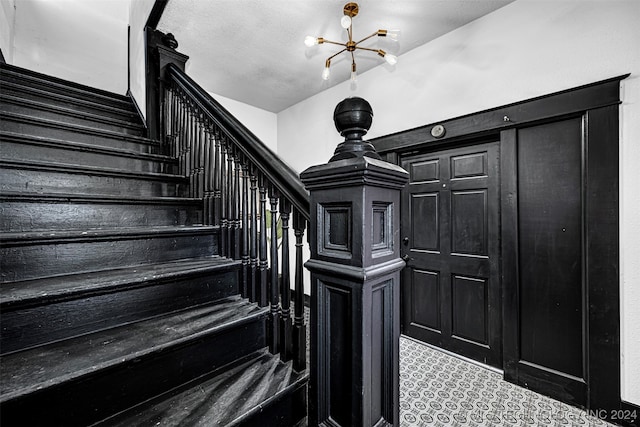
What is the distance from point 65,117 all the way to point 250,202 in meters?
1.82

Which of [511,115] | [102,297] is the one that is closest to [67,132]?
[102,297]

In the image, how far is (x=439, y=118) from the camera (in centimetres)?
239

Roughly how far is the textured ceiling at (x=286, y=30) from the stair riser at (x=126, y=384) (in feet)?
7.47

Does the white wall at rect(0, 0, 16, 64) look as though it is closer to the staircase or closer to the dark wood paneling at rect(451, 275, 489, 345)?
the staircase

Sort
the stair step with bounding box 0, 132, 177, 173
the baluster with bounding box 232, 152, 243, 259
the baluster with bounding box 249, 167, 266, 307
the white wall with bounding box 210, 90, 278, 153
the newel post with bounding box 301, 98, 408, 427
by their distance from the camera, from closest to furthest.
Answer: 1. the newel post with bounding box 301, 98, 408, 427
2. the baluster with bounding box 249, 167, 266, 307
3. the baluster with bounding box 232, 152, 243, 259
4. the stair step with bounding box 0, 132, 177, 173
5. the white wall with bounding box 210, 90, 278, 153

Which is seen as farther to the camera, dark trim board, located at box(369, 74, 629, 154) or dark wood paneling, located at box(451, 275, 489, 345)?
dark wood paneling, located at box(451, 275, 489, 345)

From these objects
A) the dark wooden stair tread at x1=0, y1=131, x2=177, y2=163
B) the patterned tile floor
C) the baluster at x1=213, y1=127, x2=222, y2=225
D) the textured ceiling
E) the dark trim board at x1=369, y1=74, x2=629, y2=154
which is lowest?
the patterned tile floor

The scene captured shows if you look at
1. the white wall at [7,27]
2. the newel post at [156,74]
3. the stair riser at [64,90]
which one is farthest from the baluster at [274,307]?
the white wall at [7,27]

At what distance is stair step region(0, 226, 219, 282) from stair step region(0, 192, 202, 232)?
0.69ft

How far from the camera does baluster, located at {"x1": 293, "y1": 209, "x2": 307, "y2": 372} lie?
1.02 meters

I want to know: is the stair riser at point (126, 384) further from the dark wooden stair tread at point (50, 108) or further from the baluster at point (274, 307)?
the dark wooden stair tread at point (50, 108)

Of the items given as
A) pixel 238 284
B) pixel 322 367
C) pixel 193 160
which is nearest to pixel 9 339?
pixel 238 284

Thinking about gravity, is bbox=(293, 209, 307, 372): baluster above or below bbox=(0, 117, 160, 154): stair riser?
below

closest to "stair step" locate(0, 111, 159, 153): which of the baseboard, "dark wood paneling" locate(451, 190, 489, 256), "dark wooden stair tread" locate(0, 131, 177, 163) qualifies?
"dark wooden stair tread" locate(0, 131, 177, 163)
